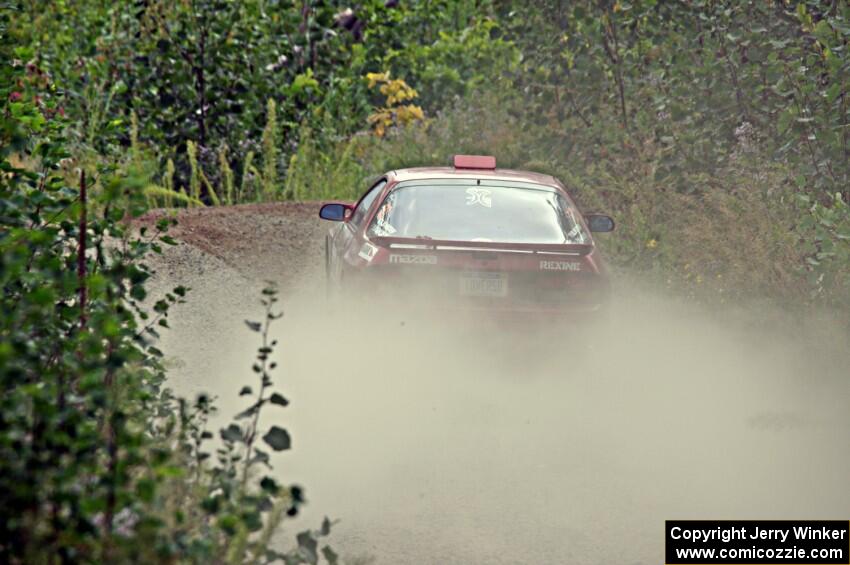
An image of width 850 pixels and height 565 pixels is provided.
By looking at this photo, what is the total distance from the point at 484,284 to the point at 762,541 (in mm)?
3143

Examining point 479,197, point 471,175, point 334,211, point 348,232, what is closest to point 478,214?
point 479,197

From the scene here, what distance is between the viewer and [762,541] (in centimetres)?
713

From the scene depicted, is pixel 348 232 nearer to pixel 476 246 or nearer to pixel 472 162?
pixel 472 162

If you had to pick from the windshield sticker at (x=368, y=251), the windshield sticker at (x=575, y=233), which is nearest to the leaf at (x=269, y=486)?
the windshield sticker at (x=368, y=251)

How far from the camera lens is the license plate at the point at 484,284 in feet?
31.6

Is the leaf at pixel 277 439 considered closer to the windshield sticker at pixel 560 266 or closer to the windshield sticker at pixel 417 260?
the windshield sticker at pixel 417 260

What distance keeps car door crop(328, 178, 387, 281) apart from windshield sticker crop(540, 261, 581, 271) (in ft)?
4.64

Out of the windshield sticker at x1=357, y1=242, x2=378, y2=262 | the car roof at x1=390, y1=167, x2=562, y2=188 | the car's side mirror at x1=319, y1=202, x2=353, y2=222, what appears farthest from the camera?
the car's side mirror at x1=319, y1=202, x2=353, y2=222

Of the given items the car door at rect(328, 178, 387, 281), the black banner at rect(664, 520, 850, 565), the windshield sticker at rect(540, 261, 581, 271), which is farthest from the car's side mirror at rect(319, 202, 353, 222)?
the black banner at rect(664, 520, 850, 565)

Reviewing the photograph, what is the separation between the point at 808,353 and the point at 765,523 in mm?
4396

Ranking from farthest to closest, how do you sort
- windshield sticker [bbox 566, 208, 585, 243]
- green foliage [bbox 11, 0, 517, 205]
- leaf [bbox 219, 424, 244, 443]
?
green foliage [bbox 11, 0, 517, 205]
windshield sticker [bbox 566, 208, 585, 243]
leaf [bbox 219, 424, 244, 443]

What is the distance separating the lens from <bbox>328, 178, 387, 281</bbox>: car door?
1060 centimetres

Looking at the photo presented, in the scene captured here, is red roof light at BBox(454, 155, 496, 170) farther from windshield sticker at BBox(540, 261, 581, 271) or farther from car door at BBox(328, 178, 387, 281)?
windshield sticker at BBox(540, 261, 581, 271)

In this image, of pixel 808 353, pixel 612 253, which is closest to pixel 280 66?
pixel 612 253
